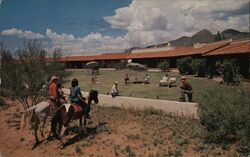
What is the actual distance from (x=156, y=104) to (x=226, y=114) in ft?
15.1

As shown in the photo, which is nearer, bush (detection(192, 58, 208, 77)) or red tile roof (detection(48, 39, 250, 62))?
red tile roof (detection(48, 39, 250, 62))

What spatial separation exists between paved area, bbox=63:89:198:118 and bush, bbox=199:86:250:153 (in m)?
1.29

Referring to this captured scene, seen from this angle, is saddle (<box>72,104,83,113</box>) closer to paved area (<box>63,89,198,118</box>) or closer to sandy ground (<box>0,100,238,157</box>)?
sandy ground (<box>0,100,238,157</box>)

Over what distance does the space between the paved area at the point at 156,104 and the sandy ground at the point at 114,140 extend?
0.76 metres

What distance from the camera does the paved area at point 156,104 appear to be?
12.6m

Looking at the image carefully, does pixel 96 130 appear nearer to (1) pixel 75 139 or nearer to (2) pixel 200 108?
(1) pixel 75 139

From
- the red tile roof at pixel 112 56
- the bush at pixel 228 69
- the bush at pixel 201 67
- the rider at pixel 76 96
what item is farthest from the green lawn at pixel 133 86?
the rider at pixel 76 96

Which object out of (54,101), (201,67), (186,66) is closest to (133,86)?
(201,67)

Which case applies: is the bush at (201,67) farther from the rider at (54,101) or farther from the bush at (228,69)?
the rider at (54,101)

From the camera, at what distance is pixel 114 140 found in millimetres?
9820

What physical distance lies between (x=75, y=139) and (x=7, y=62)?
522cm

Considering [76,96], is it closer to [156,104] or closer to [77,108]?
[77,108]

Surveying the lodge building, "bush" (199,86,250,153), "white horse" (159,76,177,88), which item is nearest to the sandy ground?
"bush" (199,86,250,153)

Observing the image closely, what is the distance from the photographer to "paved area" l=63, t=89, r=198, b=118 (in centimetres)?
1262
